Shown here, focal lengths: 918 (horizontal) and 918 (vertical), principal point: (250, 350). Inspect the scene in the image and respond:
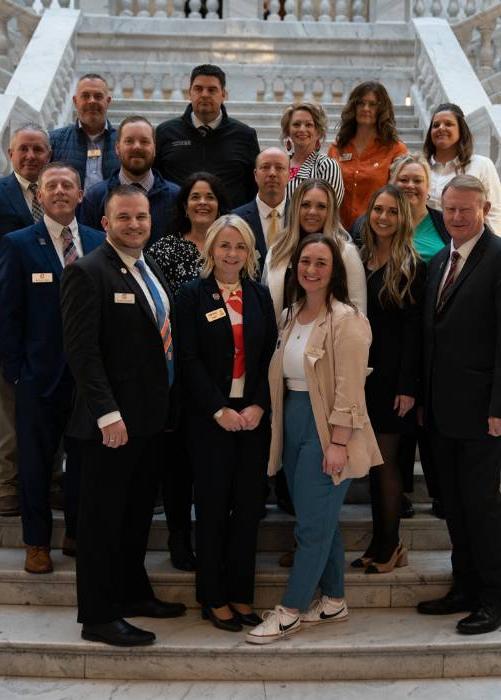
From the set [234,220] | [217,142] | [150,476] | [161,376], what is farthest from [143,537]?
[217,142]

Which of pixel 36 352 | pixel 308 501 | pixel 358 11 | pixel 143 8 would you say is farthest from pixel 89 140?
pixel 358 11

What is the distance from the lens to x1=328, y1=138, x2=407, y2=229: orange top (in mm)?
5156

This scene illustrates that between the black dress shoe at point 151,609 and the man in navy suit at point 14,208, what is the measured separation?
0.92 m

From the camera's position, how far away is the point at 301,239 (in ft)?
13.8

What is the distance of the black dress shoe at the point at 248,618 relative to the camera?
13.3ft

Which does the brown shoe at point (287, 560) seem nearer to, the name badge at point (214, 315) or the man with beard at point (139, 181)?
the name badge at point (214, 315)

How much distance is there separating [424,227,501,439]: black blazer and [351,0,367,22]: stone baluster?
8.42 metres

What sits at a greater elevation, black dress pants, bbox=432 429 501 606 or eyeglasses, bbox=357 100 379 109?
eyeglasses, bbox=357 100 379 109

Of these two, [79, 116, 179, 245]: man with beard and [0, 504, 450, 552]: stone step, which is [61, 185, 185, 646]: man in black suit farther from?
[79, 116, 179, 245]: man with beard

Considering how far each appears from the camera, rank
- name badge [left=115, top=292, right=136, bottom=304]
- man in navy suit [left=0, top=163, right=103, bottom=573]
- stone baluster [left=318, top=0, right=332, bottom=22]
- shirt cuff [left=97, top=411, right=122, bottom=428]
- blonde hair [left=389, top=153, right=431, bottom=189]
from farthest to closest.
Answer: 1. stone baluster [left=318, top=0, right=332, bottom=22]
2. blonde hair [left=389, top=153, right=431, bottom=189]
3. man in navy suit [left=0, top=163, right=103, bottom=573]
4. name badge [left=115, top=292, right=136, bottom=304]
5. shirt cuff [left=97, top=411, right=122, bottom=428]

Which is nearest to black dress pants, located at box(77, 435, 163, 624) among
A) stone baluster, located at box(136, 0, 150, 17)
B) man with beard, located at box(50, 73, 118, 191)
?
man with beard, located at box(50, 73, 118, 191)

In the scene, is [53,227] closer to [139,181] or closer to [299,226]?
[139,181]

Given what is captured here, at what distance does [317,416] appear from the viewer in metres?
3.85

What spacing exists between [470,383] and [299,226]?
1044 millimetres
